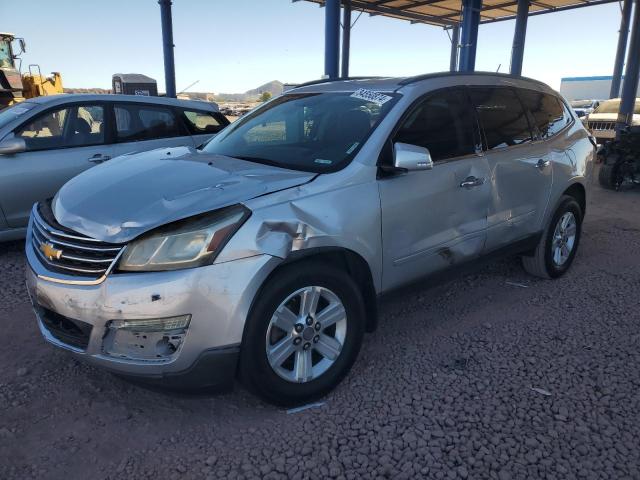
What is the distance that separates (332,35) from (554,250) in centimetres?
733

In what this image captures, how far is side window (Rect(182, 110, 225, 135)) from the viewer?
614cm

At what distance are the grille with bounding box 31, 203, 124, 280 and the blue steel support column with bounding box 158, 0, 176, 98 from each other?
33.6 feet

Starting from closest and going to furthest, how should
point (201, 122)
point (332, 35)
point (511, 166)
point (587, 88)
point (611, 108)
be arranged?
point (511, 166) < point (201, 122) < point (332, 35) < point (611, 108) < point (587, 88)

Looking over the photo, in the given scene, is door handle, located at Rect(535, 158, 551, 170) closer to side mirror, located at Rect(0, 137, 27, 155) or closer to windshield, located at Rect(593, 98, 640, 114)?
side mirror, located at Rect(0, 137, 27, 155)

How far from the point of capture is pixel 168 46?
11.8 metres

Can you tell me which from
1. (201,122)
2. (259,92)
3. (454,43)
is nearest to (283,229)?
(201,122)

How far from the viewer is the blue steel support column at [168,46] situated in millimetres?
11414

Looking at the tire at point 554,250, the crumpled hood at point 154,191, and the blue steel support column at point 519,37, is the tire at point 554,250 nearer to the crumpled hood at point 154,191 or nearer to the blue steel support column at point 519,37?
the crumpled hood at point 154,191

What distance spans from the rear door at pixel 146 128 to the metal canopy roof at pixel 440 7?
11.7m

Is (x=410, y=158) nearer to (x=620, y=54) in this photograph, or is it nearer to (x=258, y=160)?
(x=258, y=160)

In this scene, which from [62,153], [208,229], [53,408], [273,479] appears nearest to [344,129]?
[208,229]

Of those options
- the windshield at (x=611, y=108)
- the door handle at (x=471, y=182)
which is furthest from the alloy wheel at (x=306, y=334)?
the windshield at (x=611, y=108)

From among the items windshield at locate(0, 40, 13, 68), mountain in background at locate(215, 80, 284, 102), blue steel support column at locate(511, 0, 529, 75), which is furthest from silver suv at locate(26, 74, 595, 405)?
mountain in background at locate(215, 80, 284, 102)

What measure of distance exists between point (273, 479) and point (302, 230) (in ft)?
3.80
